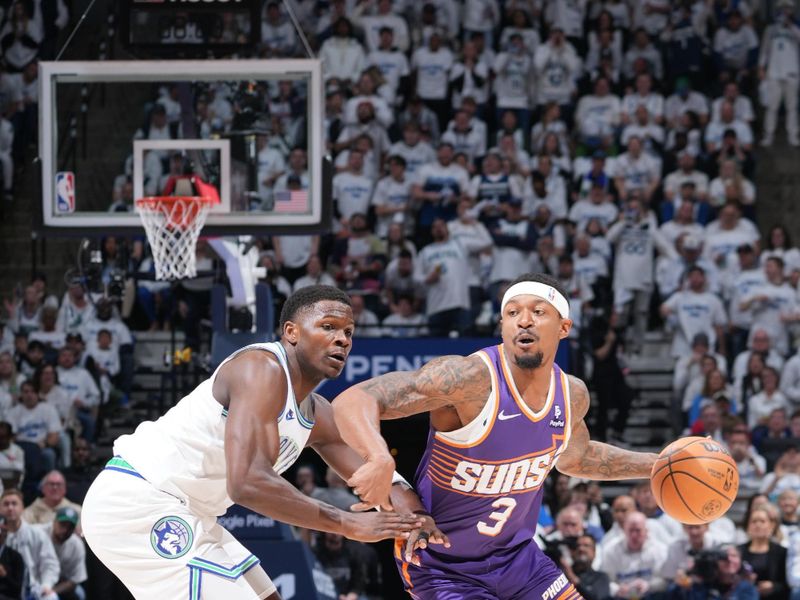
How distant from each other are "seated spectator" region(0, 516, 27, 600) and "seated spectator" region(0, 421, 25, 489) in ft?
4.84

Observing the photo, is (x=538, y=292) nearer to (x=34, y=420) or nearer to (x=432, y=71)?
(x=34, y=420)

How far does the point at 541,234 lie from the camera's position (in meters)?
14.8

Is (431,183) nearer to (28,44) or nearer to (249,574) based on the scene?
(28,44)

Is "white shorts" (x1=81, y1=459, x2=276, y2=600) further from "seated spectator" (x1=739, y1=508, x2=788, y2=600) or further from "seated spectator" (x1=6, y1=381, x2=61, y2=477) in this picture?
"seated spectator" (x1=6, y1=381, x2=61, y2=477)

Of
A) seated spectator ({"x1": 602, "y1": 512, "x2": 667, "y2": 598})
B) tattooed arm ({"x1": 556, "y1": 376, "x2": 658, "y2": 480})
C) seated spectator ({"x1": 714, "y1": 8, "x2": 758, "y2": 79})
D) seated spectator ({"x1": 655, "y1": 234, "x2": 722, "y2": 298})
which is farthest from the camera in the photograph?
seated spectator ({"x1": 714, "y1": 8, "x2": 758, "y2": 79})

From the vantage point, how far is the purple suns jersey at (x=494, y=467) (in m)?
5.71

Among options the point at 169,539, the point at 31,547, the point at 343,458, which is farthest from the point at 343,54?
the point at 169,539

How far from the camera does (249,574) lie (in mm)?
5488

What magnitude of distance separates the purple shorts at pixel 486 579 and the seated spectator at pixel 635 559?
5.34 m

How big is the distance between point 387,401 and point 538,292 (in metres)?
0.88

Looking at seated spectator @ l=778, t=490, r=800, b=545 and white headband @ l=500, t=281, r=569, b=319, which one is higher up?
white headband @ l=500, t=281, r=569, b=319

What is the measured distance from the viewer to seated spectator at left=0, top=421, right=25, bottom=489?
1236 centimetres

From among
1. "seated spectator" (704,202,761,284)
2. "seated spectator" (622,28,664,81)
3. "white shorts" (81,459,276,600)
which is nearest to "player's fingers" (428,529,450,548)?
"white shorts" (81,459,276,600)

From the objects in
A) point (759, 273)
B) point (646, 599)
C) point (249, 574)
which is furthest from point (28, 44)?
point (249, 574)
